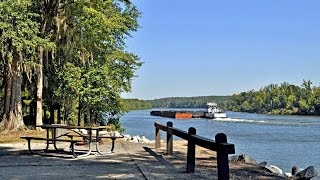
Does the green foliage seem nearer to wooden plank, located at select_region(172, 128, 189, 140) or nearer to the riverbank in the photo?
the riverbank

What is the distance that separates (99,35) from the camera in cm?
2262

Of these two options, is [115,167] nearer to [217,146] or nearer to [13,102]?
[217,146]

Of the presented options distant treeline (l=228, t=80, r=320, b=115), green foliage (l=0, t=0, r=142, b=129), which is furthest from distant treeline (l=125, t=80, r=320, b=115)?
green foliage (l=0, t=0, r=142, b=129)

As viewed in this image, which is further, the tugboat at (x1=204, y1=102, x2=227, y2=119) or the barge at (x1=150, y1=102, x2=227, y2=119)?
the barge at (x1=150, y1=102, x2=227, y2=119)

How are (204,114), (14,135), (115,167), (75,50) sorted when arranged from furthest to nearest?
(204,114)
(75,50)
(14,135)
(115,167)

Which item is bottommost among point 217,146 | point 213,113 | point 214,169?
point 214,169

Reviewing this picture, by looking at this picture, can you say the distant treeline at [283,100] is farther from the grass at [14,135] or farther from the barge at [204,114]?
the grass at [14,135]

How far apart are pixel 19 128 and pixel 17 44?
410 centimetres

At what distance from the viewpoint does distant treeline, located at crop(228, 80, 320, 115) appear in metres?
123

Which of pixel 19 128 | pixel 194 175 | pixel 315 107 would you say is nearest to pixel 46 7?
pixel 19 128

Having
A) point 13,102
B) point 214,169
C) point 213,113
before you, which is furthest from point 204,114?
point 214,169

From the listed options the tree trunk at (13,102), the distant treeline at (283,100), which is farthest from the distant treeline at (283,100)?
the tree trunk at (13,102)

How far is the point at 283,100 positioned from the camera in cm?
13800

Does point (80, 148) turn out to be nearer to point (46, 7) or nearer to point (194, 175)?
point (194, 175)
